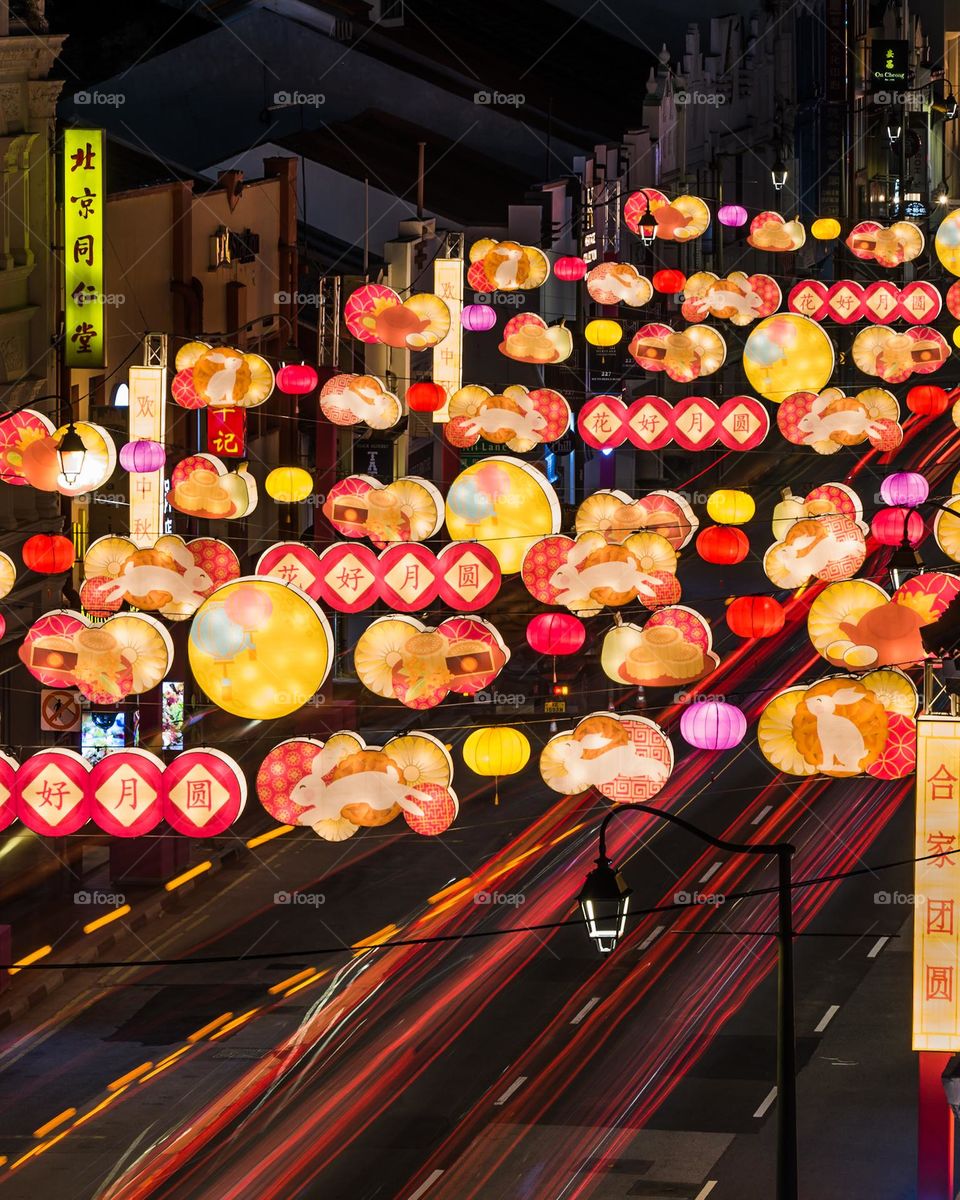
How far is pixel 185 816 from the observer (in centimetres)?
2033

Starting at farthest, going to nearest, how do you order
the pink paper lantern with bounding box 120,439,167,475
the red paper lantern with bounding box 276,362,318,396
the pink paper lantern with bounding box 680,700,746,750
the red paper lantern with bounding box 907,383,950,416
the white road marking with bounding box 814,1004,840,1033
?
the red paper lantern with bounding box 907,383,950,416, the red paper lantern with bounding box 276,362,318,396, the pink paper lantern with bounding box 120,439,167,475, the white road marking with bounding box 814,1004,840,1033, the pink paper lantern with bounding box 680,700,746,750

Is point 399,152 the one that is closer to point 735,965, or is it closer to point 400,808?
point 735,965

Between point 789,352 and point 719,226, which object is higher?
point 719,226

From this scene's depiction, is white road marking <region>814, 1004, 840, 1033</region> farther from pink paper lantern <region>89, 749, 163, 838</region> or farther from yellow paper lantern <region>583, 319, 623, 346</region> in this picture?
yellow paper lantern <region>583, 319, 623, 346</region>

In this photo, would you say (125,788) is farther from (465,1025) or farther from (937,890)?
(937,890)

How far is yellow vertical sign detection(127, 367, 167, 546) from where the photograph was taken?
28.4m

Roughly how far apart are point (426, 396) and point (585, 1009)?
9.70m

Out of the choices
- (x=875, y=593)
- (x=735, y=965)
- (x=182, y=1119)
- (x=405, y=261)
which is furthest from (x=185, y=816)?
(x=405, y=261)

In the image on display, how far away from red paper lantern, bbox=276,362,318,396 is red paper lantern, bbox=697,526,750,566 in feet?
20.1

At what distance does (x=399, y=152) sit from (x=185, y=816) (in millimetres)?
31233

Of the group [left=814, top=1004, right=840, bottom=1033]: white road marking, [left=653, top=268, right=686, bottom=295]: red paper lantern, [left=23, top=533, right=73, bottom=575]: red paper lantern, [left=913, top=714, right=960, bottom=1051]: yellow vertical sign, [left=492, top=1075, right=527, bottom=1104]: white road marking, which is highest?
[left=653, top=268, right=686, bottom=295]: red paper lantern

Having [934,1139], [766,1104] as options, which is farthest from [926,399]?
[934,1139]

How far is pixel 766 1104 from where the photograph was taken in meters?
22.8

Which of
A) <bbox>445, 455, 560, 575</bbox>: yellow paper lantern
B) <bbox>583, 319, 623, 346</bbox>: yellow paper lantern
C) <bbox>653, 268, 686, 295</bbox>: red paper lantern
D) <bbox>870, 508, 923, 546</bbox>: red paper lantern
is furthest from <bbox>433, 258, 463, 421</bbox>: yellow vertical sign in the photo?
<bbox>445, 455, 560, 575</bbox>: yellow paper lantern
